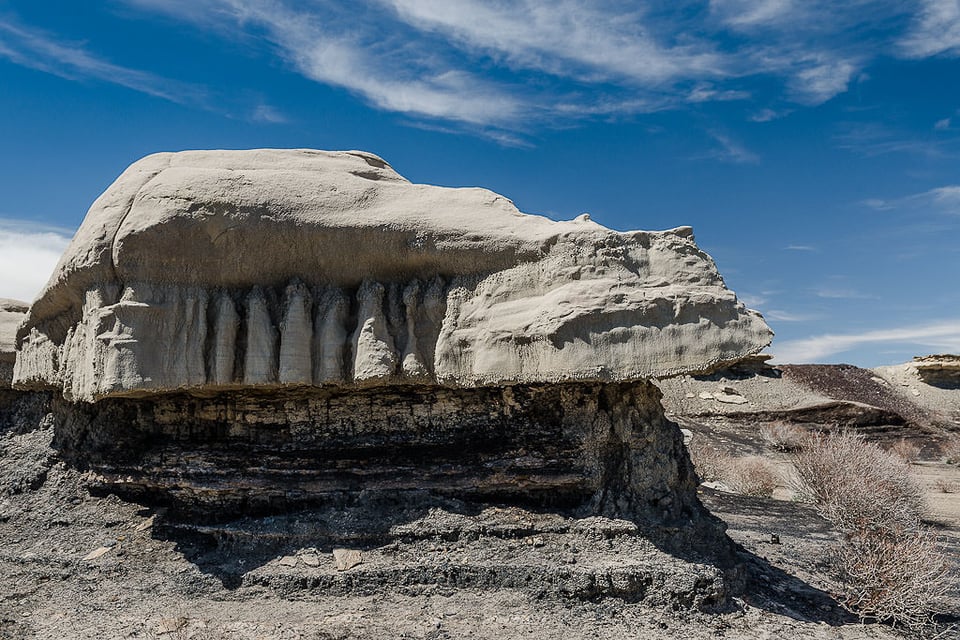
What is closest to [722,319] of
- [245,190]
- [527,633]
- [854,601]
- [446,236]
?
[446,236]

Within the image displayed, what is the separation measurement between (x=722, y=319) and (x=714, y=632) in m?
2.21

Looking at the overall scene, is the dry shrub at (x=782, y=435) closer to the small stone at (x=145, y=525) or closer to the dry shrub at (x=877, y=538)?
the dry shrub at (x=877, y=538)

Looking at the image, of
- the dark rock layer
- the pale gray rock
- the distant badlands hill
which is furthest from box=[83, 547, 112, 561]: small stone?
the distant badlands hill

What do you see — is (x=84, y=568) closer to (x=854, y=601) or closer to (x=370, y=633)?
(x=370, y=633)

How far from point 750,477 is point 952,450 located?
1219 centimetres

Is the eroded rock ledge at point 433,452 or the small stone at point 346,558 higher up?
the eroded rock ledge at point 433,452

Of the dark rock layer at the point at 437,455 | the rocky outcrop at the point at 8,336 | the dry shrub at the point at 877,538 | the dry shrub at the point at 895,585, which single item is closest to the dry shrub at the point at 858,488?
the dry shrub at the point at 877,538

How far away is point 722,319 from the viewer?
207 inches

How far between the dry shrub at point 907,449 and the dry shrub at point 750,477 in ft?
22.1

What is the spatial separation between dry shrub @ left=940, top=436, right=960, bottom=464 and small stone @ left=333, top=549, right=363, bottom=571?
22526 mm

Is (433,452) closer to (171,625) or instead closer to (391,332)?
(391,332)

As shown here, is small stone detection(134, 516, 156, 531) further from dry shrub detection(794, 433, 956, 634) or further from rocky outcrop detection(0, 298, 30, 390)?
dry shrub detection(794, 433, 956, 634)

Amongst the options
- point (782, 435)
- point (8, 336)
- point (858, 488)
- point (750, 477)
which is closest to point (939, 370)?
point (782, 435)

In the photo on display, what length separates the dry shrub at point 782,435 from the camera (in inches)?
872
